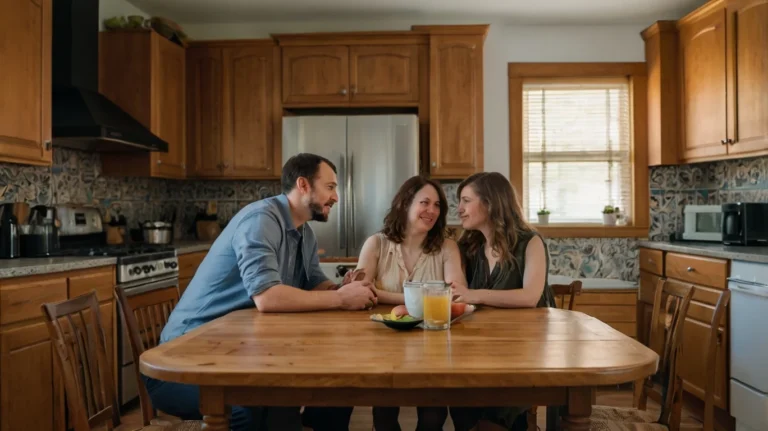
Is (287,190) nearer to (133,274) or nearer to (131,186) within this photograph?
(133,274)

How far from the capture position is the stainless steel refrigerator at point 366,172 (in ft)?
14.5

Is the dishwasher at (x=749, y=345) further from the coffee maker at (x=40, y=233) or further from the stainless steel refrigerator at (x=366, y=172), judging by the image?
the coffee maker at (x=40, y=233)

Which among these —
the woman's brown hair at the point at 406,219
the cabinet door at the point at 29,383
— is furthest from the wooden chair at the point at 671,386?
the cabinet door at the point at 29,383

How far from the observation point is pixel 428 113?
4.65 meters

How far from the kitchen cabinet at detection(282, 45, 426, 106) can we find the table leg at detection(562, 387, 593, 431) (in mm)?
3552

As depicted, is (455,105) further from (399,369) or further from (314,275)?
(399,369)

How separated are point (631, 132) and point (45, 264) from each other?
408cm

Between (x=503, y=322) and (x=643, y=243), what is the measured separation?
3.07m

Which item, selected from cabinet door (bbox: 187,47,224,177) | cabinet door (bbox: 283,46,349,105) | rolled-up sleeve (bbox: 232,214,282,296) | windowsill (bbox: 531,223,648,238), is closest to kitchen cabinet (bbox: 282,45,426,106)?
cabinet door (bbox: 283,46,349,105)

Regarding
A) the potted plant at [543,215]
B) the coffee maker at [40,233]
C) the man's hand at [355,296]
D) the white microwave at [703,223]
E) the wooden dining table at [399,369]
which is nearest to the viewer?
the wooden dining table at [399,369]

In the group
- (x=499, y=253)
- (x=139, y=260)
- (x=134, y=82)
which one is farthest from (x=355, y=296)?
(x=134, y=82)

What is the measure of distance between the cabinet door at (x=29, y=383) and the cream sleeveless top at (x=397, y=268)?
4.89 ft

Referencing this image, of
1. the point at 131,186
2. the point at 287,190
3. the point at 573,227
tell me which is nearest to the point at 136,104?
the point at 131,186

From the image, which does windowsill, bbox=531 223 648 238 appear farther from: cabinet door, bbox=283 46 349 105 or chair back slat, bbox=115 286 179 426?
chair back slat, bbox=115 286 179 426
